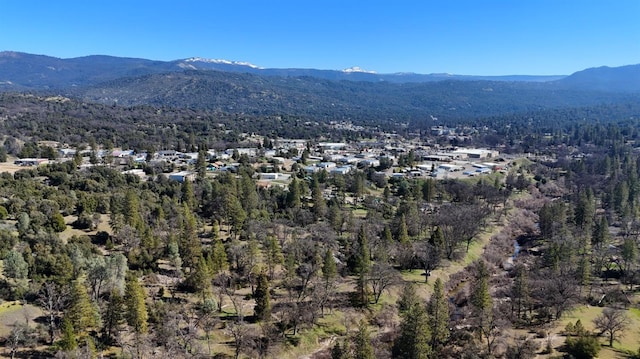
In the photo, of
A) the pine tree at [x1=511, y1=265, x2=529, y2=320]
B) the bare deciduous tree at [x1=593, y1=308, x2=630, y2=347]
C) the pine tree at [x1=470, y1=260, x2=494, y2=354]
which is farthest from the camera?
the pine tree at [x1=511, y1=265, x2=529, y2=320]

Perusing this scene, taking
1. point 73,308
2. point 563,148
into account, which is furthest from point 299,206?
point 563,148

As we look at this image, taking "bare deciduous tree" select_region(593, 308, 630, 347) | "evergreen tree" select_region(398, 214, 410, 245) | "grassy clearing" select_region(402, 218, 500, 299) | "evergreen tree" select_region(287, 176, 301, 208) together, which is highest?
"evergreen tree" select_region(287, 176, 301, 208)

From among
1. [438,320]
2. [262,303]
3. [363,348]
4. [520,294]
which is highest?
[363,348]

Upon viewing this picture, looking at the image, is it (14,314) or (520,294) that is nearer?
(14,314)

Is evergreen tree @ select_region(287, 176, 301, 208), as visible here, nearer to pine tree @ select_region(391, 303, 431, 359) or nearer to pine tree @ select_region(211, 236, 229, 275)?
pine tree @ select_region(211, 236, 229, 275)

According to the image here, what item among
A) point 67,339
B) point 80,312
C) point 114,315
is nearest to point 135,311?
point 114,315

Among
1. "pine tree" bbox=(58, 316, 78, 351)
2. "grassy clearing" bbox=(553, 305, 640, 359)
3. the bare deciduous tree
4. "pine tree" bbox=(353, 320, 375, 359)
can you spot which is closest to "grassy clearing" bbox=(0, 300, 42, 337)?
"pine tree" bbox=(58, 316, 78, 351)

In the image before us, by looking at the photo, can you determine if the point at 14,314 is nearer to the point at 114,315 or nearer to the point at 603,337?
the point at 114,315

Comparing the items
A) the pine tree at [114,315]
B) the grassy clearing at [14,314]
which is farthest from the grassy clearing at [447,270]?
the grassy clearing at [14,314]

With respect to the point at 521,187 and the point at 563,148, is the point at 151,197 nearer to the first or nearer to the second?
the point at 521,187
